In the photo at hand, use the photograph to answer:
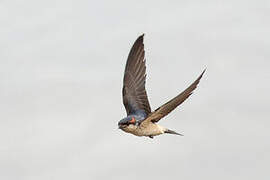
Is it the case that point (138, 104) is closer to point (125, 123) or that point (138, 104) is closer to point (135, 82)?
point (135, 82)

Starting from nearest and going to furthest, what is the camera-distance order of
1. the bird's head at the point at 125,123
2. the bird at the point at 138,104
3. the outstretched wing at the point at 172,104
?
the outstretched wing at the point at 172,104, the bird at the point at 138,104, the bird's head at the point at 125,123

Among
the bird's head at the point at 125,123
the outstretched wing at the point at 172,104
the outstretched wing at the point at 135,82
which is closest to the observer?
the outstretched wing at the point at 172,104

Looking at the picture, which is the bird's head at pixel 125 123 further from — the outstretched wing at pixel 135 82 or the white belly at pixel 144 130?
the outstretched wing at pixel 135 82

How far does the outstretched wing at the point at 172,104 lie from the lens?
1227cm

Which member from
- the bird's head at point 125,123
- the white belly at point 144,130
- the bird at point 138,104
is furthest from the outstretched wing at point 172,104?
the bird's head at point 125,123

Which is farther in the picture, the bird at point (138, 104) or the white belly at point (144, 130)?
the white belly at point (144, 130)

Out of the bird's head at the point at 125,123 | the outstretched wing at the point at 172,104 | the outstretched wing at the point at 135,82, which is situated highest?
the outstretched wing at the point at 135,82

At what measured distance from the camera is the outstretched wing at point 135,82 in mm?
15262

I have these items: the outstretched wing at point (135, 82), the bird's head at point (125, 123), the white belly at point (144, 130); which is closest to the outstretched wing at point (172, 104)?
the white belly at point (144, 130)

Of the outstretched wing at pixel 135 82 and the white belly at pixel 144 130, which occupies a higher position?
the outstretched wing at pixel 135 82

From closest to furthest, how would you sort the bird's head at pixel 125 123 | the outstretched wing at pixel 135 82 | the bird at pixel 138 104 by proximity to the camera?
the bird at pixel 138 104
the bird's head at pixel 125 123
the outstretched wing at pixel 135 82

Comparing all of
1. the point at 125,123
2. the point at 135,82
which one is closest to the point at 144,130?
the point at 125,123

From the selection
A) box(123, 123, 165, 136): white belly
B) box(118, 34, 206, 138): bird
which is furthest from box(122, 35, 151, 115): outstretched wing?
box(123, 123, 165, 136): white belly

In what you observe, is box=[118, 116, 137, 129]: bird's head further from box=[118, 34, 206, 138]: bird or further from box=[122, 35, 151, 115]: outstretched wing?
box=[122, 35, 151, 115]: outstretched wing
